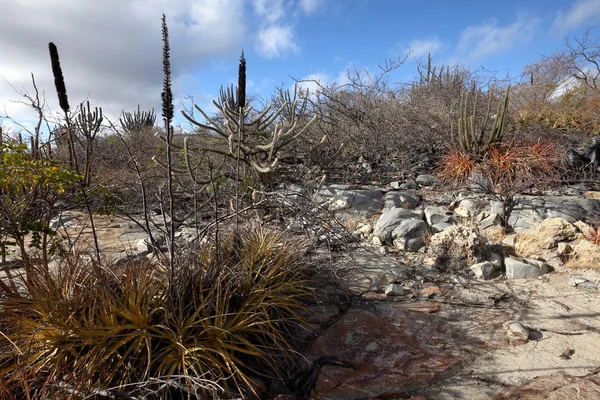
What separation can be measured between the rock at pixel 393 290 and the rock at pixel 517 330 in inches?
39.6

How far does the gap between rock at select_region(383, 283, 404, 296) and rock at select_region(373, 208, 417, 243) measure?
1.59 metres

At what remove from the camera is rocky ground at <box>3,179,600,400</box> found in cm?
256

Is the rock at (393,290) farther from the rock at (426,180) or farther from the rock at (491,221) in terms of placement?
the rock at (426,180)

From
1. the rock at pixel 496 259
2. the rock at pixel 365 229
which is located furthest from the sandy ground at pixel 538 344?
the rock at pixel 365 229

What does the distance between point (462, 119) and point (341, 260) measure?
5.30 meters

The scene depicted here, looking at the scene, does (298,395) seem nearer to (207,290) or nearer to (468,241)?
(207,290)

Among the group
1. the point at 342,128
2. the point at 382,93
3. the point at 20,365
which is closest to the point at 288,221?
the point at 20,365

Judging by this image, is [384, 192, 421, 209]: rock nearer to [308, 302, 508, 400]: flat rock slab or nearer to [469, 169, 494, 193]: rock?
[469, 169, 494, 193]: rock

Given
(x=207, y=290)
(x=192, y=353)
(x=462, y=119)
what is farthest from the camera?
(x=462, y=119)

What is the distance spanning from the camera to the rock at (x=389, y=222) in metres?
5.51

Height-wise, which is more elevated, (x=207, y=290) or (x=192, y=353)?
(x=207, y=290)

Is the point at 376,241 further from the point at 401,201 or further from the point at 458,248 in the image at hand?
the point at 401,201

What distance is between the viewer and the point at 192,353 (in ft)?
7.83

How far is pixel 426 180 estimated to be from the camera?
777 centimetres
